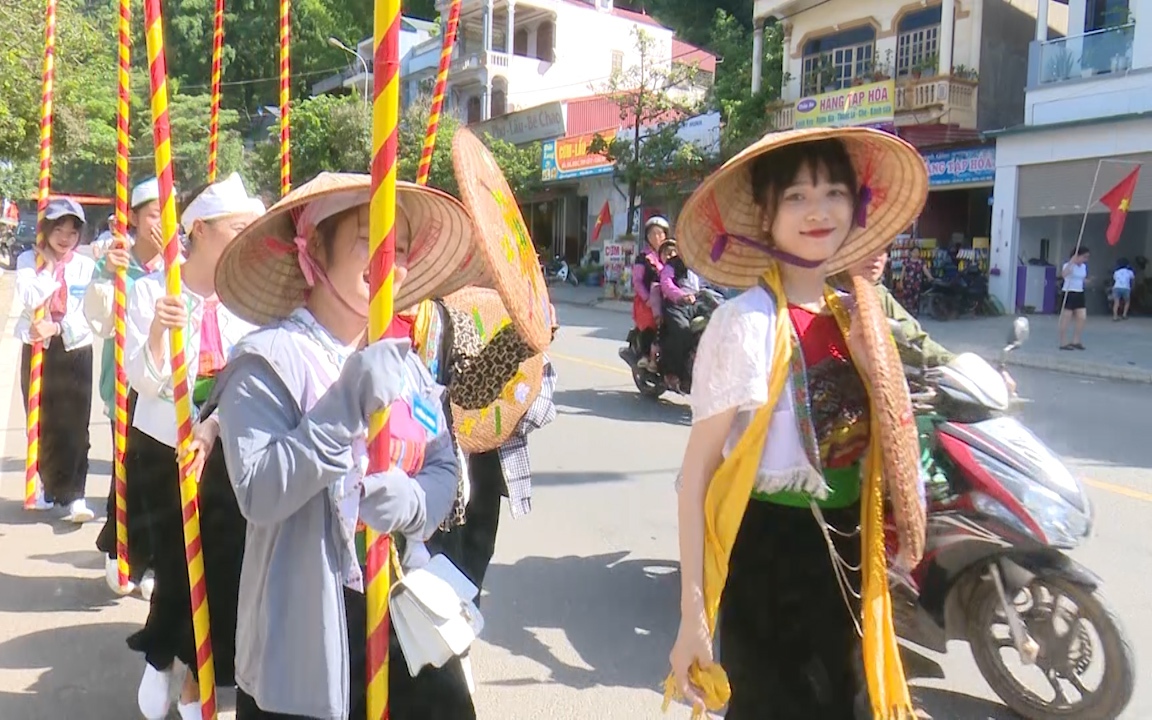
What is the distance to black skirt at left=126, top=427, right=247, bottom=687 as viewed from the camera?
274cm

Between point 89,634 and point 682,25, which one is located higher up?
point 682,25

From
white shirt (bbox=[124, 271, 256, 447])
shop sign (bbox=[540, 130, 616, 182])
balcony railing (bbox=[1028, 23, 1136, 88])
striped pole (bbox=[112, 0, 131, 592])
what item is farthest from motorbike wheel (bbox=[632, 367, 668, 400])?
shop sign (bbox=[540, 130, 616, 182])

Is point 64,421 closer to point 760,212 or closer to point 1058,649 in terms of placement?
point 760,212

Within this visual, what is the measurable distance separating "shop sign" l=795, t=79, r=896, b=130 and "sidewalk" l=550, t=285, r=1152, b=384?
15.8ft

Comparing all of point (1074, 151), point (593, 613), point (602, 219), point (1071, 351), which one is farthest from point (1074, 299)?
point (602, 219)

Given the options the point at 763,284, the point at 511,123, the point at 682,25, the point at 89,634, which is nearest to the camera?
the point at 763,284

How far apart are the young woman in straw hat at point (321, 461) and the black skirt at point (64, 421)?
3.73m

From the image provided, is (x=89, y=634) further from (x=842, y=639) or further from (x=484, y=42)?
(x=484, y=42)

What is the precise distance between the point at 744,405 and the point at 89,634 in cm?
306

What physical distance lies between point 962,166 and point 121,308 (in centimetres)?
1804

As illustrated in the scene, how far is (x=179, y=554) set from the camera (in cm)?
316

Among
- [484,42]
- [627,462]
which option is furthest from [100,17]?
[484,42]

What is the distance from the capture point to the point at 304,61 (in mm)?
42312

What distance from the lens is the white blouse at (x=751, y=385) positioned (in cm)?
196
